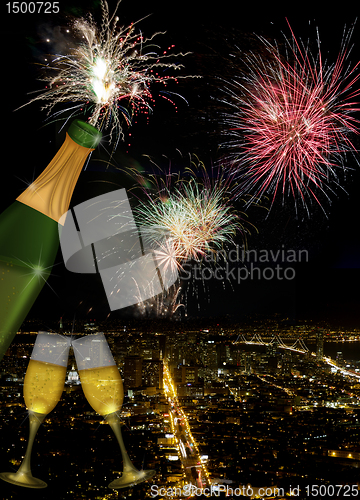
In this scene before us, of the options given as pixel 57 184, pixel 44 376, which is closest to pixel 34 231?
pixel 57 184

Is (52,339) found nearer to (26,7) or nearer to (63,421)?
(26,7)

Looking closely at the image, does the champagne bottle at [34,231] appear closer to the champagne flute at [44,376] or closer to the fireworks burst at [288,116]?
the champagne flute at [44,376]

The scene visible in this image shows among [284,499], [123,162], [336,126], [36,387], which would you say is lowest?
[284,499]

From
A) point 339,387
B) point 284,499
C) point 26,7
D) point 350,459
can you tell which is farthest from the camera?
point 339,387

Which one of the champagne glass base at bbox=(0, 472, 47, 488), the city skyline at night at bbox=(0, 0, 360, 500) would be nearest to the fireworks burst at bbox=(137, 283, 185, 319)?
the city skyline at night at bbox=(0, 0, 360, 500)

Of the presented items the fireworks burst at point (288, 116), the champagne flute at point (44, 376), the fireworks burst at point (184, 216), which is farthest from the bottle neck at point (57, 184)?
the fireworks burst at point (184, 216)

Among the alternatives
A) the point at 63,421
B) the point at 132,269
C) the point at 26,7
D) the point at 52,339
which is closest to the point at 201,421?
the point at 63,421
